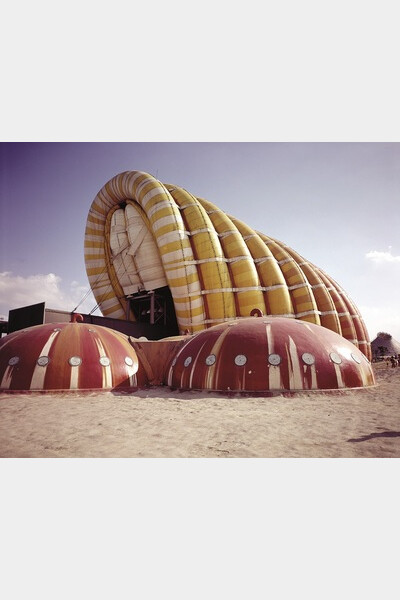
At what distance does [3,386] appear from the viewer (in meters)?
8.95

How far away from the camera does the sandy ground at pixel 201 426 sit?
4.50 meters

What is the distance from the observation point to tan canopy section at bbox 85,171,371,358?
1650 centimetres

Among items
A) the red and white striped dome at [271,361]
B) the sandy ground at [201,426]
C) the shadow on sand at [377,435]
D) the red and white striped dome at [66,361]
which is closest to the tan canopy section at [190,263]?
the red and white striped dome at [271,361]

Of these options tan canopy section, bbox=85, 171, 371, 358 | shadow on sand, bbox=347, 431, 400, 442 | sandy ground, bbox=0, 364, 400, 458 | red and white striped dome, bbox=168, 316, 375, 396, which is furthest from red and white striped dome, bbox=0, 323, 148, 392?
shadow on sand, bbox=347, 431, 400, 442

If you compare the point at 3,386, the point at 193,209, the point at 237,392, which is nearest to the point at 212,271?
the point at 193,209

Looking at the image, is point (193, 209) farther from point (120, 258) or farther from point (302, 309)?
point (302, 309)

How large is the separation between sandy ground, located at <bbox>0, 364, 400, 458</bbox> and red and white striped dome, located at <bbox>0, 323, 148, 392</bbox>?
591 mm

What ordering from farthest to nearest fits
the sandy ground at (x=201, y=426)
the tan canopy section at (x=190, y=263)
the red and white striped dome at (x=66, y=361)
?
the tan canopy section at (x=190, y=263)
the red and white striped dome at (x=66, y=361)
the sandy ground at (x=201, y=426)

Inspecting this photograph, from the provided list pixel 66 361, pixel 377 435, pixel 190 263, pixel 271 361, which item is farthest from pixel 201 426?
pixel 190 263

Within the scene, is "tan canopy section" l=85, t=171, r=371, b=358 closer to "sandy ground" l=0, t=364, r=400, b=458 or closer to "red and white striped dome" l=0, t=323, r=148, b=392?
"red and white striped dome" l=0, t=323, r=148, b=392

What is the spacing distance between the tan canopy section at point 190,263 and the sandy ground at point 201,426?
861 cm

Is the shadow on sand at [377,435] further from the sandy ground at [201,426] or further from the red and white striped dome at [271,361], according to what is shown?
the red and white striped dome at [271,361]

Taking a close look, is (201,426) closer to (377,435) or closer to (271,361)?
(377,435)

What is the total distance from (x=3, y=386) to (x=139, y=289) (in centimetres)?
1145
